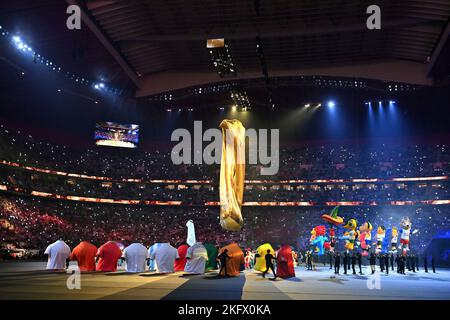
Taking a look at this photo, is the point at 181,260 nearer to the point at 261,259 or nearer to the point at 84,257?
the point at 261,259

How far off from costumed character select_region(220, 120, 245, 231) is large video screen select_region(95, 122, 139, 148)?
26.9m

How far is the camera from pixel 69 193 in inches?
1506

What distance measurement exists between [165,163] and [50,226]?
13.9m

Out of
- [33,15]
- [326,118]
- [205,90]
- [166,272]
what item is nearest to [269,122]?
[326,118]

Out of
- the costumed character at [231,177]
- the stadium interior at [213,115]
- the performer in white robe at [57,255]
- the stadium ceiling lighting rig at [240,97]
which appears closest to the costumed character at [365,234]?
the costumed character at [231,177]

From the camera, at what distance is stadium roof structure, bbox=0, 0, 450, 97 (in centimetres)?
2356

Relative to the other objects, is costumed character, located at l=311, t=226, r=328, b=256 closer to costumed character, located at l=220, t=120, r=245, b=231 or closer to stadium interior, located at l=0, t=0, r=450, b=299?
costumed character, located at l=220, t=120, r=245, b=231

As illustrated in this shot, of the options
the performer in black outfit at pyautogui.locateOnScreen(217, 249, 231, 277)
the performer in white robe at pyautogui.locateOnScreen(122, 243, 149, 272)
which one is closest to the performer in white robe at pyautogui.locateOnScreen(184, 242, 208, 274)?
the performer in black outfit at pyautogui.locateOnScreen(217, 249, 231, 277)

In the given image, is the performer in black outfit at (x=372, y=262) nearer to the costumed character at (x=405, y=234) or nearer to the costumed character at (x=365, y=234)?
the costumed character at (x=365, y=234)

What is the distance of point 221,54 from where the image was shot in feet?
79.3

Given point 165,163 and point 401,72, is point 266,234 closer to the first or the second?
point 165,163

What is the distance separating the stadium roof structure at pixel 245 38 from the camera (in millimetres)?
23562

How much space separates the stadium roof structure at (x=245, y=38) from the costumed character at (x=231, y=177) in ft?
31.5

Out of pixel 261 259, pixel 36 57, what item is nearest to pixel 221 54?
pixel 261 259
